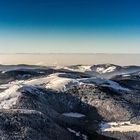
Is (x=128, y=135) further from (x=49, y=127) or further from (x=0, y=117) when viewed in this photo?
(x=0, y=117)

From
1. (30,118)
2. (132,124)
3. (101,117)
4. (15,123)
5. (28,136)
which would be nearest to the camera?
(28,136)

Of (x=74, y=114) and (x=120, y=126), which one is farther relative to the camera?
(x=74, y=114)

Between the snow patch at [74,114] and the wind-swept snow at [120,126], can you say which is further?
the snow patch at [74,114]

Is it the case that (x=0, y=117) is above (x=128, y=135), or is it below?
above

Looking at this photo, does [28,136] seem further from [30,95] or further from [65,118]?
[30,95]

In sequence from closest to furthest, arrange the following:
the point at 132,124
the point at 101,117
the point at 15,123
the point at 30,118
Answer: the point at 15,123 → the point at 30,118 → the point at 132,124 → the point at 101,117

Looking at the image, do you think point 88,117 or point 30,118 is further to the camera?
point 88,117

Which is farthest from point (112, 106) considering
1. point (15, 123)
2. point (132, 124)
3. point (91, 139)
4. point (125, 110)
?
point (15, 123)

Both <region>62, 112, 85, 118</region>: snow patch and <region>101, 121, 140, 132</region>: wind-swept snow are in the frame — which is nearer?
<region>101, 121, 140, 132</region>: wind-swept snow

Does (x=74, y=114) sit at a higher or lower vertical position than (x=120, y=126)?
higher

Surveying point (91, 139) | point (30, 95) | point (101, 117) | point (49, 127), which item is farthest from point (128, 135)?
point (30, 95)
